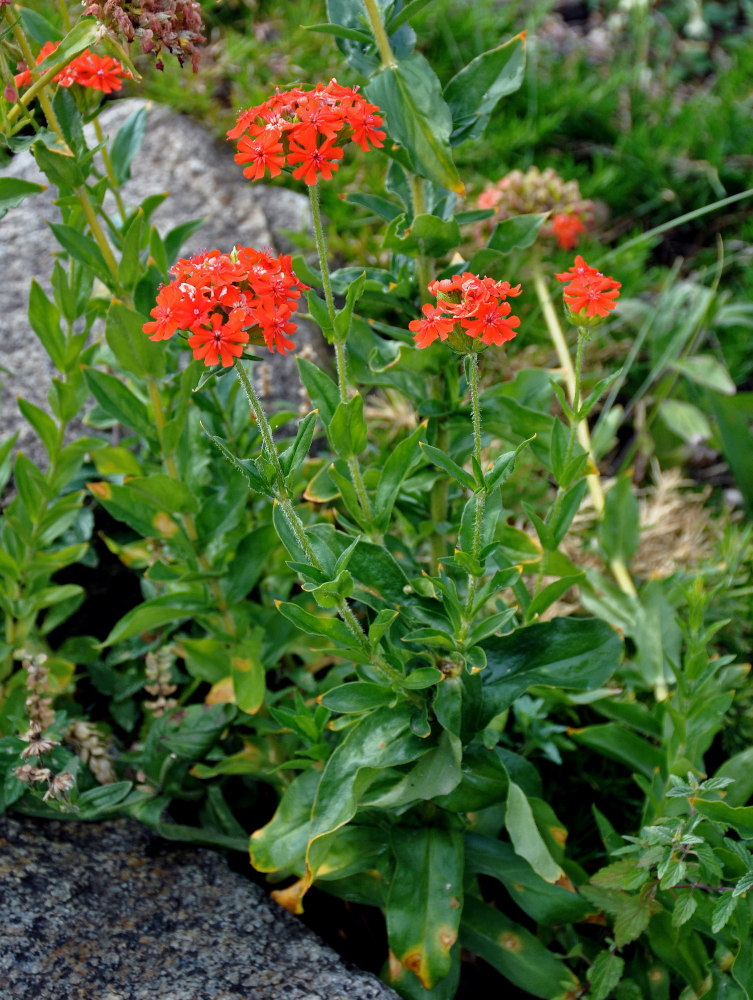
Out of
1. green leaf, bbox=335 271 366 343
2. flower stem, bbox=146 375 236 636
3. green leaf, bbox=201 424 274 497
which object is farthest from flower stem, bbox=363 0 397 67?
green leaf, bbox=201 424 274 497

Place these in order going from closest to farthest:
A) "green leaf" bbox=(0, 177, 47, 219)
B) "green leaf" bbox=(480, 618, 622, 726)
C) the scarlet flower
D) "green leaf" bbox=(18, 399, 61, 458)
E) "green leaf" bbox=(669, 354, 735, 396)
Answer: the scarlet flower → "green leaf" bbox=(0, 177, 47, 219) → "green leaf" bbox=(480, 618, 622, 726) → "green leaf" bbox=(18, 399, 61, 458) → "green leaf" bbox=(669, 354, 735, 396)

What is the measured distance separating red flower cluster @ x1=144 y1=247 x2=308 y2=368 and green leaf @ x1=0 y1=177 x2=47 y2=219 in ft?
1.76

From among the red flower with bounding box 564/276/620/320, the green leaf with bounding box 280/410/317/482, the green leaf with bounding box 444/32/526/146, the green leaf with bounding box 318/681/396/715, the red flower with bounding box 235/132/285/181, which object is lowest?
the green leaf with bounding box 318/681/396/715

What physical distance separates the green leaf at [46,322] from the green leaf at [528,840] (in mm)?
1502

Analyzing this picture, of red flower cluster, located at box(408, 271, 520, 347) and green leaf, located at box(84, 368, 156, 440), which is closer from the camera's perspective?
red flower cluster, located at box(408, 271, 520, 347)

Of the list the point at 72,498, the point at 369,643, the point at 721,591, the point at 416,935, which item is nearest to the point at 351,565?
the point at 369,643

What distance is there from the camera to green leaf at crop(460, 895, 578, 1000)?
1911 millimetres

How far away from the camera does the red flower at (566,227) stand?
3154mm

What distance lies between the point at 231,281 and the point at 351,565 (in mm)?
638

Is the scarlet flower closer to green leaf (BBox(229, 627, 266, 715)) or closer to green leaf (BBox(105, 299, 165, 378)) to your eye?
green leaf (BBox(105, 299, 165, 378))

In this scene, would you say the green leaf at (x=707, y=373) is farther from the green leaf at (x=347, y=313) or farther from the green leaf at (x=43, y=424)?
the green leaf at (x=43, y=424)

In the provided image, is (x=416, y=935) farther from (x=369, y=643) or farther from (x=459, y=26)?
(x=459, y=26)

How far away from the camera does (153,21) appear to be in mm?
1591

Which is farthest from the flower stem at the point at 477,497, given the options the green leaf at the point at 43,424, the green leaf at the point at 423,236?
the green leaf at the point at 43,424
